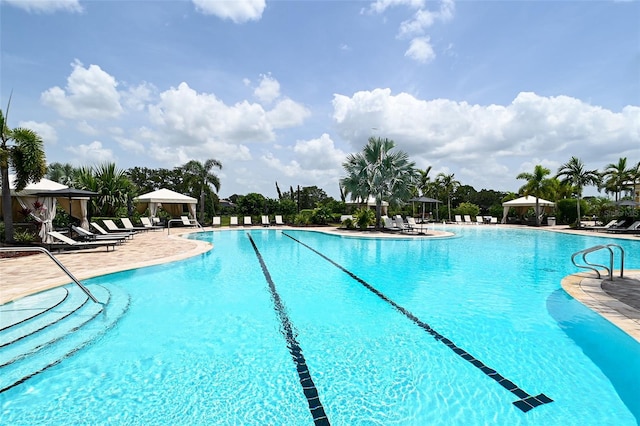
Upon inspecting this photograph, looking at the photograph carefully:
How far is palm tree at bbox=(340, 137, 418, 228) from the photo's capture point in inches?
808

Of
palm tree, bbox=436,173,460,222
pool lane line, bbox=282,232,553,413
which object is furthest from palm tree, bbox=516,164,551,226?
pool lane line, bbox=282,232,553,413

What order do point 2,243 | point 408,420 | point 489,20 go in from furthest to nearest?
1. point 489,20
2. point 2,243
3. point 408,420

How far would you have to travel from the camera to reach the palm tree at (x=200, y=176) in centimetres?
2700

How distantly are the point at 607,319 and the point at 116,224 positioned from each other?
20976mm

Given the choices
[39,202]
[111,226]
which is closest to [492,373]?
[39,202]

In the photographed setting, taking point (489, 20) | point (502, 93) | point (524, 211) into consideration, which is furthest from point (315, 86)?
point (524, 211)

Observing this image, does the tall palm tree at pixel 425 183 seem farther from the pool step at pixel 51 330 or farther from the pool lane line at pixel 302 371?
the pool step at pixel 51 330

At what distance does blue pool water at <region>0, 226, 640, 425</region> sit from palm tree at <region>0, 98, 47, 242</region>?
619 centimetres

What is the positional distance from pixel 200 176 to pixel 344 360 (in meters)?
26.1

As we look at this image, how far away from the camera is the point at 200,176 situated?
88.9 feet

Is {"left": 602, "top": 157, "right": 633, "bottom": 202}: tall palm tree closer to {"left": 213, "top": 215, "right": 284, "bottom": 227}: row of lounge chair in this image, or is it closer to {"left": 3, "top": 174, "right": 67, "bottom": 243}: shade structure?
{"left": 213, "top": 215, "right": 284, "bottom": 227}: row of lounge chair

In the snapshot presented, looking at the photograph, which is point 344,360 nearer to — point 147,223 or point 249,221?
point 147,223

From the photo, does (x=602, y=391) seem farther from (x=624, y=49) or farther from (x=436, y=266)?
(x=624, y=49)

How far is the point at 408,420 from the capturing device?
286 centimetres
